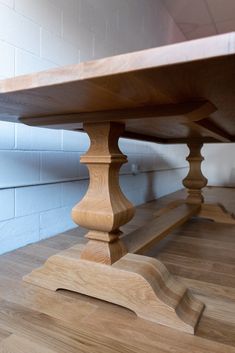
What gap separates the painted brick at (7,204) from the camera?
4.17ft

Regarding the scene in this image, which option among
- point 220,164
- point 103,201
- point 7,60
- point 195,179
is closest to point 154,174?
point 195,179

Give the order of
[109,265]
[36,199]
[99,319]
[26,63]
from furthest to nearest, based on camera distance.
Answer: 1. [36,199]
2. [26,63]
3. [109,265]
4. [99,319]

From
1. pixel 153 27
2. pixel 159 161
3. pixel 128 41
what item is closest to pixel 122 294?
pixel 128 41

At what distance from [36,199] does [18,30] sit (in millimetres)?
835

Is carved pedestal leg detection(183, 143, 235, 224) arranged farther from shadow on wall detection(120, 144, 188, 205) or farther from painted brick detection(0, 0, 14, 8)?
painted brick detection(0, 0, 14, 8)

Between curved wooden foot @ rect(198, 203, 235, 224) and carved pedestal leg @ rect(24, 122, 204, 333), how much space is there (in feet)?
3.82

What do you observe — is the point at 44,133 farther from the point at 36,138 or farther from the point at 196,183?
the point at 196,183

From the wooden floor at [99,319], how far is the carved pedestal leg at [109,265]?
1.4 inches

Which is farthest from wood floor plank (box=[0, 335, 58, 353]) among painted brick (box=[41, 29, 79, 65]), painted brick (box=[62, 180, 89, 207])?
painted brick (box=[41, 29, 79, 65])

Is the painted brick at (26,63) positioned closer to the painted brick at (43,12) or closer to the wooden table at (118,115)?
the painted brick at (43,12)

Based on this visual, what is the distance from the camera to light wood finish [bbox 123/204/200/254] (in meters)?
1.08

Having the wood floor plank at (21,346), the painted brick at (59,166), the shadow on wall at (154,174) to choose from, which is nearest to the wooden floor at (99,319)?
the wood floor plank at (21,346)

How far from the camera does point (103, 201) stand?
900mm

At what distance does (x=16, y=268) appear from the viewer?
3.61 feet
